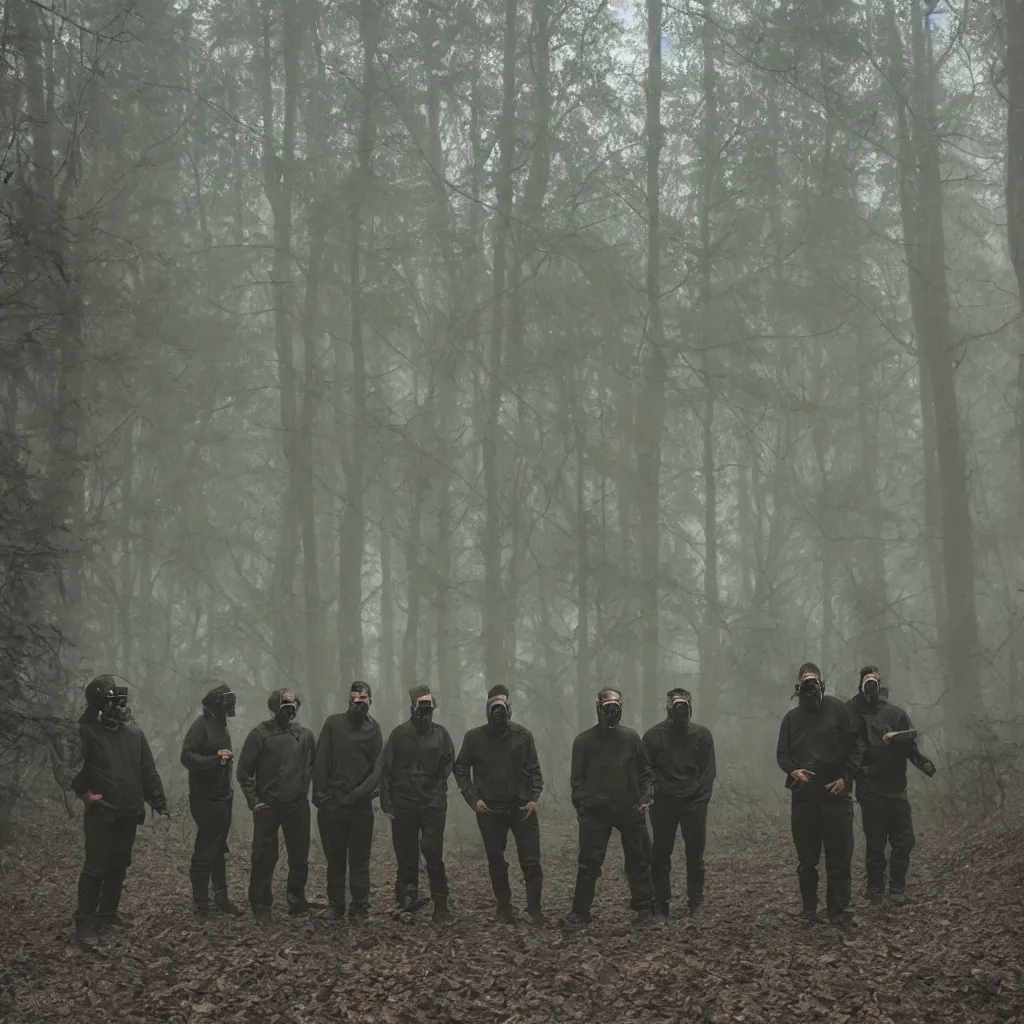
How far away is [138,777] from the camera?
10023 mm

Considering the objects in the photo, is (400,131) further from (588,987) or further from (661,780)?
(588,987)

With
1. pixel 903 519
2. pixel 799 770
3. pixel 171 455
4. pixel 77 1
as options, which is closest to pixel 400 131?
pixel 77 1

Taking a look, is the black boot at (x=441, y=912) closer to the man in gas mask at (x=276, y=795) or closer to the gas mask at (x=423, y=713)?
the man in gas mask at (x=276, y=795)

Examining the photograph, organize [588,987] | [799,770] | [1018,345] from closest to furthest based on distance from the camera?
[588,987] < [799,770] < [1018,345]

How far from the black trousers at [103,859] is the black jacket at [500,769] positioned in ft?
A: 9.96

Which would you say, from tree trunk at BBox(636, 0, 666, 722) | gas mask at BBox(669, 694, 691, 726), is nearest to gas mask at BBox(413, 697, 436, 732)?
gas mask at BBox(669, 694, 691, 726)

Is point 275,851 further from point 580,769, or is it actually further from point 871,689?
point 871,689

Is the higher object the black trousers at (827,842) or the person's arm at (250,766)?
the person's arm at (250,766)

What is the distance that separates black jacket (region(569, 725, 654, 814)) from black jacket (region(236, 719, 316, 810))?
8.83ft

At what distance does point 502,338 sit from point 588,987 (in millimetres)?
15321

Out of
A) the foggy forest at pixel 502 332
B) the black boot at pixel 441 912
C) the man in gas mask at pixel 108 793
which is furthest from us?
the foggy forest at pixel 502 332

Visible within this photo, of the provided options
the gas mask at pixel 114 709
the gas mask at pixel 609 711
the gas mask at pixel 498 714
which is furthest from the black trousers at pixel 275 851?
the gas mask at pixel 609 711

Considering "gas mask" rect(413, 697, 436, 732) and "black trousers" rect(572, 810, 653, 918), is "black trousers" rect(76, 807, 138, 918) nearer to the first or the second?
"gas mask" rect(413, 697, 436, 732)

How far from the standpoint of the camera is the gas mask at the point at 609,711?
9992mm
